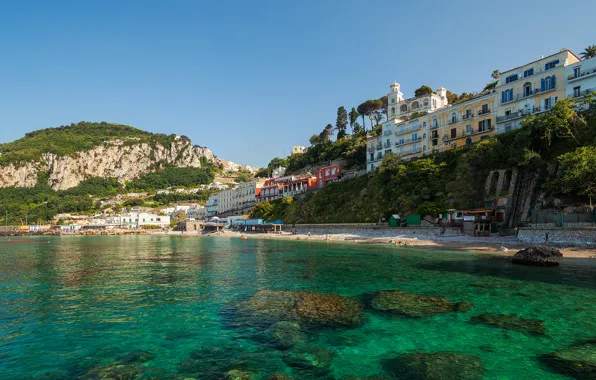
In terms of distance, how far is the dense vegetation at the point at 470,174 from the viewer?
37.0 meters

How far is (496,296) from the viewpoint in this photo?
1633 centimetres

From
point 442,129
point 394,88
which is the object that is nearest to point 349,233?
point 442,129

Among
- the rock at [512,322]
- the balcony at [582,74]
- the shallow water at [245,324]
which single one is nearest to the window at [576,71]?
the balcony at [582,74]

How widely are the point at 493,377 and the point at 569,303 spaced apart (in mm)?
10064

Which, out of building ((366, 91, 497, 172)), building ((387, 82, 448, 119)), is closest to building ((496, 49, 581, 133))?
building ((366, 91, 497, 172))

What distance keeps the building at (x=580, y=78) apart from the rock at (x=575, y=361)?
178 feet

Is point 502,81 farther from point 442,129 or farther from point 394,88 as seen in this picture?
point 394,88

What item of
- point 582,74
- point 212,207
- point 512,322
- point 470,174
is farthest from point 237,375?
point 212,207

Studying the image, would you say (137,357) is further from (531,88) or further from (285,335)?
(531,88)

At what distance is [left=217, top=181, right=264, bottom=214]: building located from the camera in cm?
11950

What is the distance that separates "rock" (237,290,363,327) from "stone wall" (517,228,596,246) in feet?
98.7

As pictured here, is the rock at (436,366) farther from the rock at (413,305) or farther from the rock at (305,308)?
the rock at (413,305)

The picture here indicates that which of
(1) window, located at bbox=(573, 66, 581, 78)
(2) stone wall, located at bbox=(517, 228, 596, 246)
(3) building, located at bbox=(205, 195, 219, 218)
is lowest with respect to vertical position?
(2) stone wall, located at bbox=(517, 228, 596, 246)

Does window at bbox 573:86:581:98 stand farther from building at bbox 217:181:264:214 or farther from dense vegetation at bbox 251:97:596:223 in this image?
building at bbox 217:181:264:214
